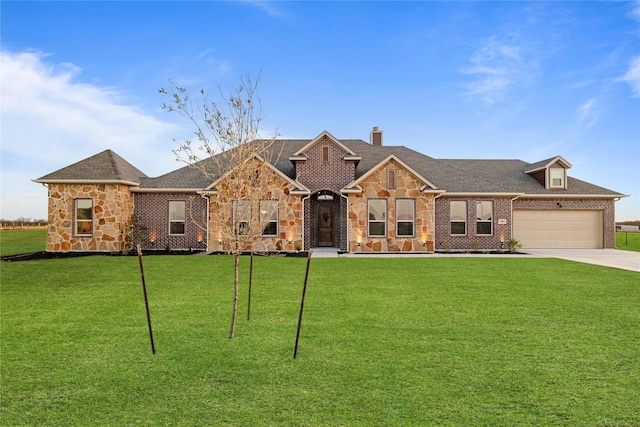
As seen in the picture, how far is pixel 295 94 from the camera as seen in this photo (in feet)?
65.5

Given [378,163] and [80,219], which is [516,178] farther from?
[80,219]

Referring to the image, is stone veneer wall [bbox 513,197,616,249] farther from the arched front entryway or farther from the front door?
the front door

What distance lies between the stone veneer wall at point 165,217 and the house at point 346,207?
54mm

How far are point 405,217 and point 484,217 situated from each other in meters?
4.79

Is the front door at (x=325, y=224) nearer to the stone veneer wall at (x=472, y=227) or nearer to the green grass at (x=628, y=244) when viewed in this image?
the stone veneer wall at (x=472, y=227)

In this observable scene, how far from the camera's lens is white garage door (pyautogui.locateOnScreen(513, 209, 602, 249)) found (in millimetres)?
22375

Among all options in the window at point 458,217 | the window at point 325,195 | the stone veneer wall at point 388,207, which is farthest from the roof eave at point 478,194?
the window at point 325,195

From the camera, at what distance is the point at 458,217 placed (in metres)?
20.6

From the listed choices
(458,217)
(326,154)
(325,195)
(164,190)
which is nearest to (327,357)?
(325,195)

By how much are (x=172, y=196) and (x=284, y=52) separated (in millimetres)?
9561

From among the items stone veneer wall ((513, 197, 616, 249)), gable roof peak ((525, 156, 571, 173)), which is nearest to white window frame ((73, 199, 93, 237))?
stone veneer wall ((513, 197, 616, 249))

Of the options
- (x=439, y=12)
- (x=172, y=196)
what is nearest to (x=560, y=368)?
(x=439, y=12)

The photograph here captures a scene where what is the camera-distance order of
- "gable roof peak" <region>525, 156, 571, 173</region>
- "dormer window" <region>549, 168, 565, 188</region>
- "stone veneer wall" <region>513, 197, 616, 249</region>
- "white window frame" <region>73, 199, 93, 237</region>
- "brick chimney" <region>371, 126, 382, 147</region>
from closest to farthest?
1. "white window frame" <region>73, 199, 93, 237</region>
2. "stone veneer wall" <region>513, 197, 616, 249</region>
3. "gable roof peak" <region>525, 156, 571, 173</region>
4. "dormer window" <region>549, 168, 565, 188</region>
5. "brick chimney" <region>371, 126, 382, 147</region>

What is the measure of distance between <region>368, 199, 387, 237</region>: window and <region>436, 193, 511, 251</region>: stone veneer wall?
10.8 ft
